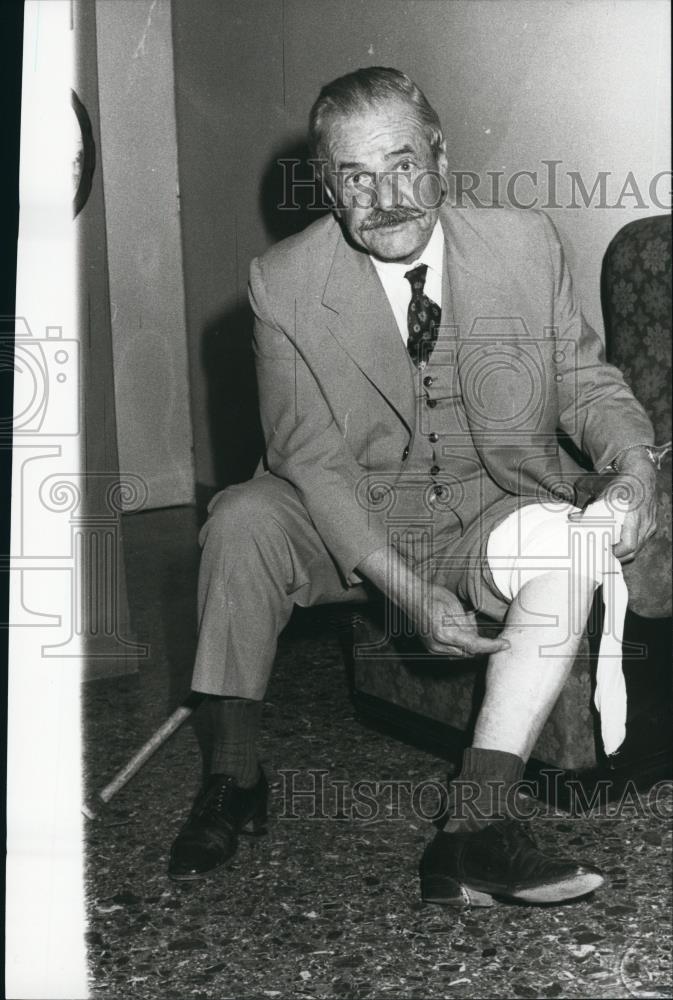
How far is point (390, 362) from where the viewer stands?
74.1 inches

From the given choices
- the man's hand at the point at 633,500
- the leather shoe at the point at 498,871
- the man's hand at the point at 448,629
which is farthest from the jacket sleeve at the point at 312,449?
the leather shoe at the point at 498,871

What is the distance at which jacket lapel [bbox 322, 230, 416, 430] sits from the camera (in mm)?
1872

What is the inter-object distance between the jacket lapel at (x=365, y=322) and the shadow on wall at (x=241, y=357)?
0.30 m

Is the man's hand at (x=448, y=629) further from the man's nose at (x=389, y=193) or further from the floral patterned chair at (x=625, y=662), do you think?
the man's nose at (x=389, y=193)

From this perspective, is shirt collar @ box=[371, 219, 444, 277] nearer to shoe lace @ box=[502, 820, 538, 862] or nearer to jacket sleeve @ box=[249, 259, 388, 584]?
jacket sleeve @ box=[249, 259, 388, 584]

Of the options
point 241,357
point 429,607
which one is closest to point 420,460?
point 429,607

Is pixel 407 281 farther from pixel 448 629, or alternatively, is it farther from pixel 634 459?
pixel 448 629

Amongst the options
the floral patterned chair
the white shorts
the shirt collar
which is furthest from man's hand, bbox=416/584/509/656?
the shirt collar

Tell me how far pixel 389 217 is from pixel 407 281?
160mm

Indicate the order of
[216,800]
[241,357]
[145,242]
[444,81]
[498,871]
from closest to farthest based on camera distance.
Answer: [498,871] → [216,800] → [444,81] → [145,242] → [241,357]

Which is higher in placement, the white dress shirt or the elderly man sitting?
the white dress shirt

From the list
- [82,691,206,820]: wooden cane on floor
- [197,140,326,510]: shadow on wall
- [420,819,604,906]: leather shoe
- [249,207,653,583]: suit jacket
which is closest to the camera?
[420,819,604,906]: leather shoe

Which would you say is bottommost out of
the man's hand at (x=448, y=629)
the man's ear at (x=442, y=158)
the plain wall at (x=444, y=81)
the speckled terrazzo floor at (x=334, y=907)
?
the speckled terrazzo floor at (x=334, y=907)

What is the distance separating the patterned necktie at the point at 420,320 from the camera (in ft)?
6.28
